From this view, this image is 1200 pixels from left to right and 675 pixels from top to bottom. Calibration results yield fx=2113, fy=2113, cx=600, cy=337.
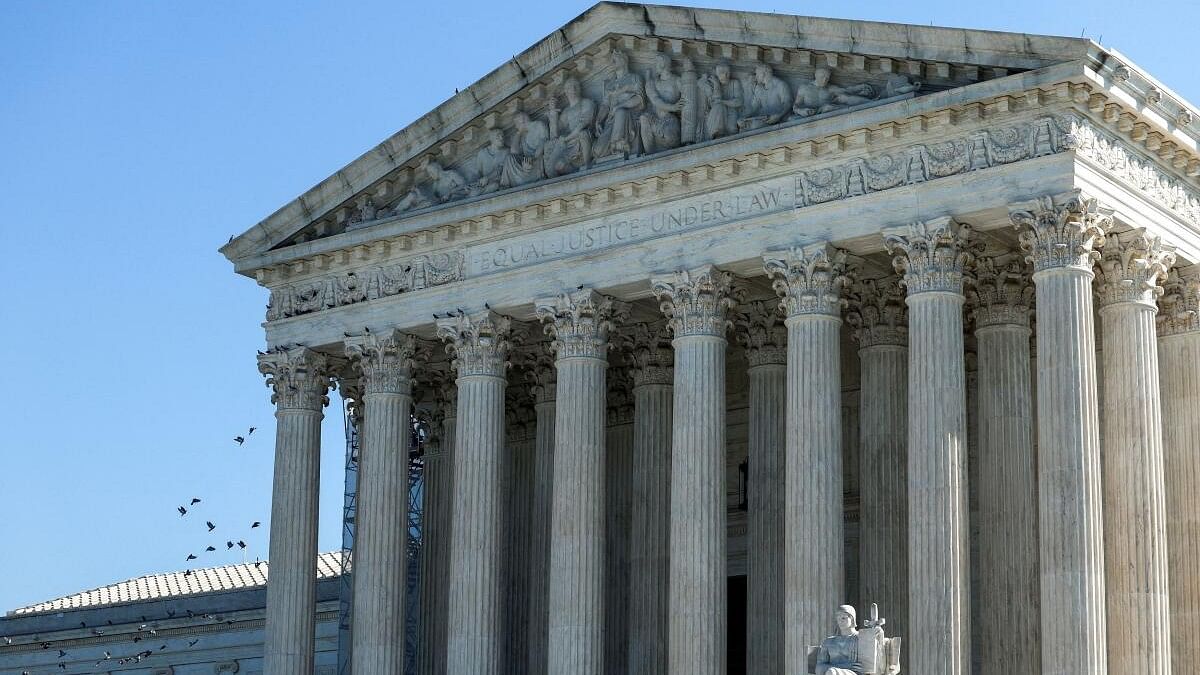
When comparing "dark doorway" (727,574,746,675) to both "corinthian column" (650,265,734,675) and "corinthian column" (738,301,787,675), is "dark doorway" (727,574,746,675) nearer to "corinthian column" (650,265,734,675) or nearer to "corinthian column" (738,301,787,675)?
"corinthian column" (738,301,787,675)

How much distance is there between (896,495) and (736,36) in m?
10.9

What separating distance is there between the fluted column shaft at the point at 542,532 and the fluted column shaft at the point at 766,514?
6.08 m

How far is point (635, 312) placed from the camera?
5053 centimetres

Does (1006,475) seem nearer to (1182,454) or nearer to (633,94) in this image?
(1182,454)

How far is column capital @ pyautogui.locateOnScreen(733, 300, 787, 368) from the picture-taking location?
50344 millimetres

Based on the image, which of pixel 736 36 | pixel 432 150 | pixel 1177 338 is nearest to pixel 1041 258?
pixel 1177 338

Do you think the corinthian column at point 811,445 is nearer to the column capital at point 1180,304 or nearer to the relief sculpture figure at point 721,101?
the relief sculpture figure at point 721,101

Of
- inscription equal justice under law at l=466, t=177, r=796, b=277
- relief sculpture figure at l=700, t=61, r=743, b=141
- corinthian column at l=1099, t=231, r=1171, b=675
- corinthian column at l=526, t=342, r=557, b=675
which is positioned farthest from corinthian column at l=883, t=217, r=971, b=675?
corinthian column at l=526, t=342, r=557, b=675

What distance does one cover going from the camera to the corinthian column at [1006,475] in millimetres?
44594

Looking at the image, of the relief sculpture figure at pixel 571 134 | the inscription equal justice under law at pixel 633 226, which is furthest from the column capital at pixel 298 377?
the relief sculpture figure at pixel 571 134

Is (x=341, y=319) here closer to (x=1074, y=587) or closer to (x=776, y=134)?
(x=776, y=134)

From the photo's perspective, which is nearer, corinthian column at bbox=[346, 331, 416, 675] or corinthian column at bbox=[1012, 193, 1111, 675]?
corinthian column at bbox=[1012, 193, 1111, 675]

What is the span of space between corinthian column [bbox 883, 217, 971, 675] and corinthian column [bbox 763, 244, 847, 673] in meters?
1.82

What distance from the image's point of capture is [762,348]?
50719 millimetres
